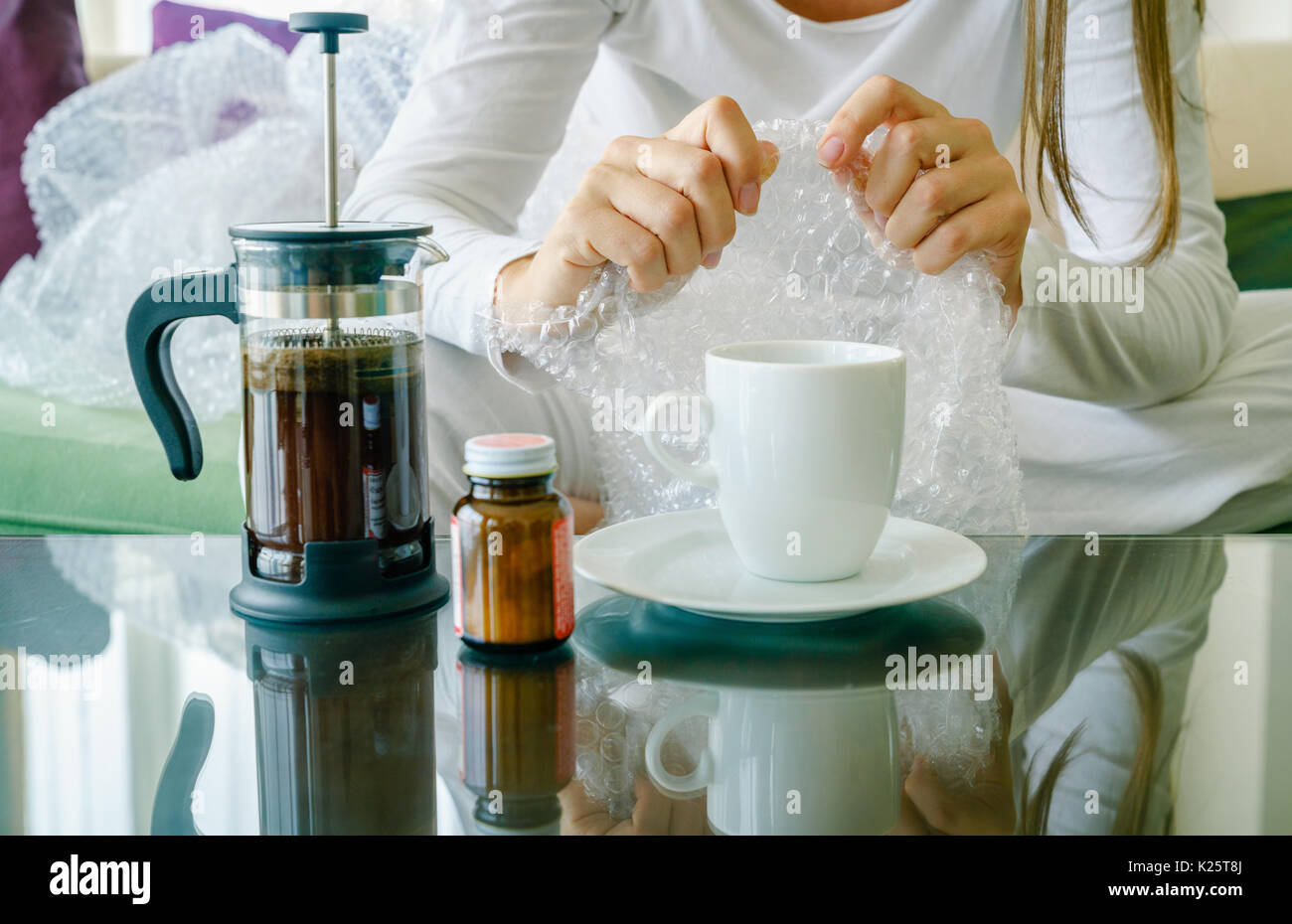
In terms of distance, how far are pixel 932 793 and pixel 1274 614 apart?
0.95 feet

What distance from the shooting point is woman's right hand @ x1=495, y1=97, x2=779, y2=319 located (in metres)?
0.66

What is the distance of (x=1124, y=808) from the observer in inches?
16.0

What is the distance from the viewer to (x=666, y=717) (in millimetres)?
494

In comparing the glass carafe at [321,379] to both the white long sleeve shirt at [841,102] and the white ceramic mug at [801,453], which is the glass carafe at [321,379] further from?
the white long sleeve shirt at [841,102]

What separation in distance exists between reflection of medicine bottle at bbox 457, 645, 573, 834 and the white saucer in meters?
0.06

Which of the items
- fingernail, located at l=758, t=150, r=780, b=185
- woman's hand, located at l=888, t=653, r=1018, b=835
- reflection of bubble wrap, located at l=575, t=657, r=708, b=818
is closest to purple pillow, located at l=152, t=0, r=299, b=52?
fingernail, located at l=758, t=150, r=780, b=185

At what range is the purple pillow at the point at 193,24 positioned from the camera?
1.64m

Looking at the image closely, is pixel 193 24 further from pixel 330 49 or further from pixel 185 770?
pixel 185 770

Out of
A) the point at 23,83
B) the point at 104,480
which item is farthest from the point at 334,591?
Result: the point at 23,83

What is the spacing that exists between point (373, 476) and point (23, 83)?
1.30m

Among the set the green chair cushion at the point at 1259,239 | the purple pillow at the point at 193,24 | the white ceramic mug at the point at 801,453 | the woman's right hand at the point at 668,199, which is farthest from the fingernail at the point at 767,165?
the purple pillow at the point at 193,24

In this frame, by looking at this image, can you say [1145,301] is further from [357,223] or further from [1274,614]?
[357,223]

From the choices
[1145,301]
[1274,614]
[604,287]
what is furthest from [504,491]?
[1145,301]
